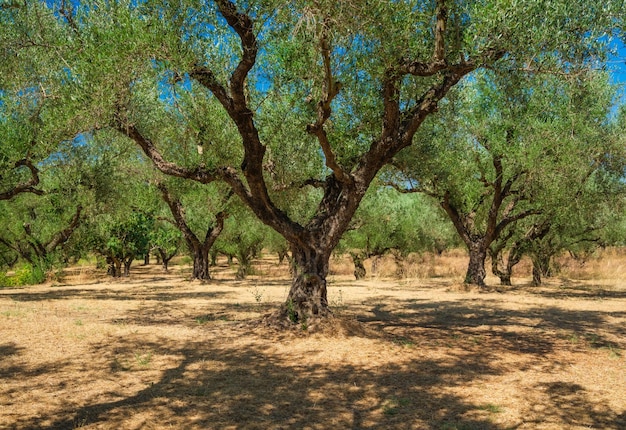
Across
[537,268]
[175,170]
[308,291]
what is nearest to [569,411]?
[308,291]

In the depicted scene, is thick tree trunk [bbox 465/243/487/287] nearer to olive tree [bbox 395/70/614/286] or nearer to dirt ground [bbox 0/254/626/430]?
olive tree [bbox 395/70/614/286]

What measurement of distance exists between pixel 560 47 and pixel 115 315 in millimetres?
12967

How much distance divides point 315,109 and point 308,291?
466 centimetres

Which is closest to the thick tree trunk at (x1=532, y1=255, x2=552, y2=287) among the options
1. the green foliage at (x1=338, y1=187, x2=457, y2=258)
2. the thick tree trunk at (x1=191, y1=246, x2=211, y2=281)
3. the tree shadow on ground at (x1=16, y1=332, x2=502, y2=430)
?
the green foliage at (x1=338, y1=187, x2=457, y2=258)

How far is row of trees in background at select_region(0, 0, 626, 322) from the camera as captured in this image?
894 centimetres

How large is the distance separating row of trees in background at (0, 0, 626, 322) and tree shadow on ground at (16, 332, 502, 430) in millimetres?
3086

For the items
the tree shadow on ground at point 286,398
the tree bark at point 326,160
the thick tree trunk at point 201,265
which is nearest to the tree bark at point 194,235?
the thick tree trunk at point 201,265

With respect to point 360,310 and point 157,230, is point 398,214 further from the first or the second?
point 360,310

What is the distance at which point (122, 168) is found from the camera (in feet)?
67.9

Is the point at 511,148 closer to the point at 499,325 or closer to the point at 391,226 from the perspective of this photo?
the point at 499,325

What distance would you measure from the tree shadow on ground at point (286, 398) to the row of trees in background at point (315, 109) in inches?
121

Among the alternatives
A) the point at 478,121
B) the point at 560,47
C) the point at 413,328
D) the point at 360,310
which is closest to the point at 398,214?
the point at 478,121

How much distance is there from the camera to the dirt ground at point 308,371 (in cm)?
580

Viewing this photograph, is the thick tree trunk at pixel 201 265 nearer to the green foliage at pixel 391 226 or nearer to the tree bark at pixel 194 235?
the tree bark at pixel 194 235
